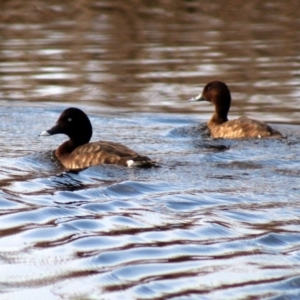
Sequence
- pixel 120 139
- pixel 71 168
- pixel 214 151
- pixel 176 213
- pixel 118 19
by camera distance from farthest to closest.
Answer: pixel 118 19 < pixel 120 139 < pixel 214 151 < pixel 71 168 < pixel 176 213

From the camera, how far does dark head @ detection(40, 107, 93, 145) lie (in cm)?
1180

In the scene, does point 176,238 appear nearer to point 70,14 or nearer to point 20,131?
point 20,131

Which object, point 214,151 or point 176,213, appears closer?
point 176,213

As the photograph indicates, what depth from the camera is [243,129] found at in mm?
12578

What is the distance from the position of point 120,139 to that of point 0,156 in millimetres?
2058

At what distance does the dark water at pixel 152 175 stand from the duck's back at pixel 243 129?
0.15m

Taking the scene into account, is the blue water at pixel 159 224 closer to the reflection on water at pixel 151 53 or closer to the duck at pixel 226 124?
the duck at pixel 226 124

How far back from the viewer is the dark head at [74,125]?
38.7 feet

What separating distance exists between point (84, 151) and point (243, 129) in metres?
2.38

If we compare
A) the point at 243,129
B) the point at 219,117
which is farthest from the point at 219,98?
the point at 243,129

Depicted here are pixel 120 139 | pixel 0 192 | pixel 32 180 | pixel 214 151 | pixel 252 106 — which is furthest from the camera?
Answer: pixel 252 106

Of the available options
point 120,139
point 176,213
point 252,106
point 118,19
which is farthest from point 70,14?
point 176,213

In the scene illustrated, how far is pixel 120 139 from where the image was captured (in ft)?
43.1

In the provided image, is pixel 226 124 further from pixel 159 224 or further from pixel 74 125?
pixel 159 224
